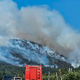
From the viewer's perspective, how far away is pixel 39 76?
19.6 metres

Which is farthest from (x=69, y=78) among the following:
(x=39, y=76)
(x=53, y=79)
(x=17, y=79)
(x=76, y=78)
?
(x=39, y=76)

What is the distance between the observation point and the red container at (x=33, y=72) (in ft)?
64.4

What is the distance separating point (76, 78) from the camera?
46.4 meters

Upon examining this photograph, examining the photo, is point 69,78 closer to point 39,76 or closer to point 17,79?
point 17,79

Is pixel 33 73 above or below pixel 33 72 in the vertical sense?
below

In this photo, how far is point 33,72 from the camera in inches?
778

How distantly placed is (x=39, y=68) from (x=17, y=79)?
9.51m

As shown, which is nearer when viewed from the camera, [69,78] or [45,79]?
[69,78]

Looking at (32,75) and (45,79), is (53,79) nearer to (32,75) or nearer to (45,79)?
(45,79)

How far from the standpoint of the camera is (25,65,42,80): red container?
19.6 m

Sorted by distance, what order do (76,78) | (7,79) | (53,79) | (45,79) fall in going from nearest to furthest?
(7,79) < (76,78) < (53,79) < (45,79)

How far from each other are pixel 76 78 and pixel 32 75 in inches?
1156

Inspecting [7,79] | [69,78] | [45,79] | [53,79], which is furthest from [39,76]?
[45,79]

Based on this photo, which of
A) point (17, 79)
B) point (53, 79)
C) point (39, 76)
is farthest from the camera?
point (53, 79)
